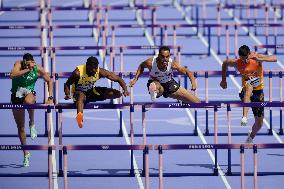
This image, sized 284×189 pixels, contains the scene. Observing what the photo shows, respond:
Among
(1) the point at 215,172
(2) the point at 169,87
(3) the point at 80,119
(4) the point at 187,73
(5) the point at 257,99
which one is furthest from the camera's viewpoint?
(5) the point at 257,99

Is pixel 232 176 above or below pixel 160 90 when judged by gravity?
below

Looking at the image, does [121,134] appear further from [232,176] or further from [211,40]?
[211,40]

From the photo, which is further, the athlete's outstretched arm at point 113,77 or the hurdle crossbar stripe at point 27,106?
the athlete's outstretched arm at point 113,77

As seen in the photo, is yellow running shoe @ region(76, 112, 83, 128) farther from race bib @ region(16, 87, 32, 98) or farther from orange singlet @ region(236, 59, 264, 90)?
orange singlet @ region(236, 59, 264, 90)

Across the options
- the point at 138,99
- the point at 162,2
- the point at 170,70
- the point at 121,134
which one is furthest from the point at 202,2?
the point at 170,70

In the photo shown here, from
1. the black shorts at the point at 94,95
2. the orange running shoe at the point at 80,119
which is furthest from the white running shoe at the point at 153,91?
the orange running shoe at the point at 80,119

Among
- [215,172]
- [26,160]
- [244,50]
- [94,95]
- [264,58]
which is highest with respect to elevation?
[244,50]

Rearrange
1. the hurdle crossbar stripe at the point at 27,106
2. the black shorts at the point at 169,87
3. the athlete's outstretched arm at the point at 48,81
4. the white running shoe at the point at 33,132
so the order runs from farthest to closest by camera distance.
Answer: the white running shoe at the point at 33,132 → the black shorts at the point at 169,87 → the athlete's outstretched arm at the point at 48,81 → the hurdle crossbar stripe at the point at 27,106

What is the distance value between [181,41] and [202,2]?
3.82 meters

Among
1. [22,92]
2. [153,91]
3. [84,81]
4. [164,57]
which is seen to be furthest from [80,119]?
[164,57]

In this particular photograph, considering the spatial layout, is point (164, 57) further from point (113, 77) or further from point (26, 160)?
point (26, 160)

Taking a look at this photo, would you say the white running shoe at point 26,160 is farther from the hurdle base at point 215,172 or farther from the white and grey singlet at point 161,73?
the hurdle base at point 215,172

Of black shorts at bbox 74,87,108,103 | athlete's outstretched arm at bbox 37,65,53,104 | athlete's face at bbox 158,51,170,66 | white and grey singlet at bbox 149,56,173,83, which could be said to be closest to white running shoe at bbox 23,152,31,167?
athlete's outstretched arm at bbox 37,65,53,104

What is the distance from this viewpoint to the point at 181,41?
108 feet
